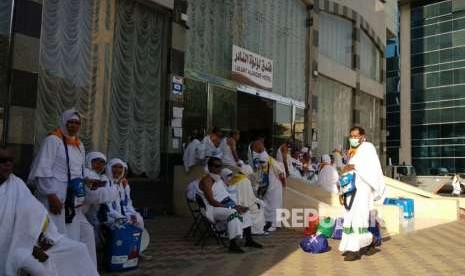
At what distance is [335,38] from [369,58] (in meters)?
4.71

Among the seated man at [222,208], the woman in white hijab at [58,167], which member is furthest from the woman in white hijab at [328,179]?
the woman in white hijab at [58,167]

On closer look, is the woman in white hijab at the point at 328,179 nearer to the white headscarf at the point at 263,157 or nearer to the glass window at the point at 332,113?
the white headscarf at the point at 263,157

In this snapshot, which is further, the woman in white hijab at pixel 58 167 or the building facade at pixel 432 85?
the building facade at pixel 432 85

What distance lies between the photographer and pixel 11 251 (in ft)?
13.1

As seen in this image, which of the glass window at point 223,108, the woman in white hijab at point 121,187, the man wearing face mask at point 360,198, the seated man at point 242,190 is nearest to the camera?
the woman in white hijab at point 121,187

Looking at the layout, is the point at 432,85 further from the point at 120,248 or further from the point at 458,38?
the point at 120,248

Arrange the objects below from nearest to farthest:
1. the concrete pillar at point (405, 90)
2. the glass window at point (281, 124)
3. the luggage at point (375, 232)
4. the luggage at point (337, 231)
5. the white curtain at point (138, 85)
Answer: the luggage at point (375, 232), the luggage at point (337, 231), the white curtain at point (138, 85), the glass window at point (281, 124), the concrete pillar at point (405, 90)

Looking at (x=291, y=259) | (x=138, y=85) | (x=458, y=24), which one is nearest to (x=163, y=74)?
(x=138, y=85)

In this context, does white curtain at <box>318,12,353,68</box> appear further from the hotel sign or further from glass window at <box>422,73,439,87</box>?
glass window at <box>422,73,439,87</box>

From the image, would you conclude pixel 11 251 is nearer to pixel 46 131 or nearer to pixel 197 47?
pixel 46 131

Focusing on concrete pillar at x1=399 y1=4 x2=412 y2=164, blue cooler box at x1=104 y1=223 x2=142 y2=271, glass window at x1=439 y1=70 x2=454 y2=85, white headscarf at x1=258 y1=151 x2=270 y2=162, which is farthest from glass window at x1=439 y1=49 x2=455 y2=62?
blue cooler box at x1=104 y1=223 x2=142 y2=271

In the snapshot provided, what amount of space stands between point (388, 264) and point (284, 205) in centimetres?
434

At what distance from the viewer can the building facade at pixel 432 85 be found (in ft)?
153

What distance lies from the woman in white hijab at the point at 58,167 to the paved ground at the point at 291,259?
131 centimetres
